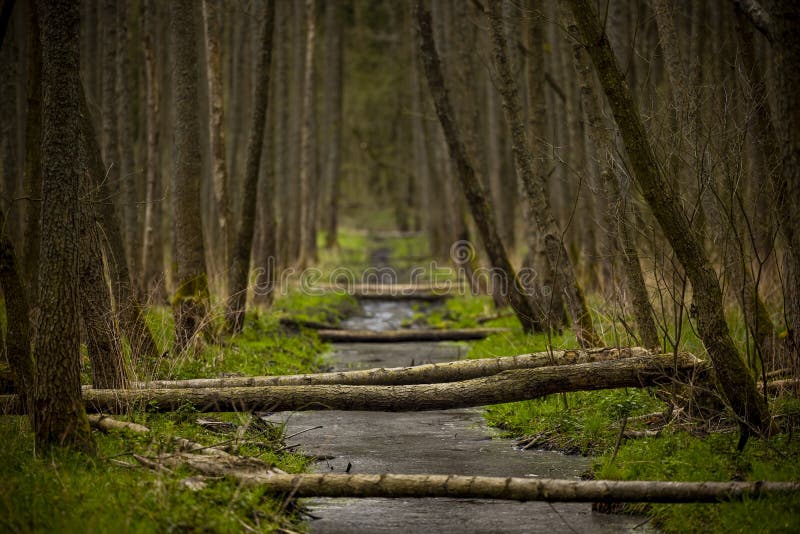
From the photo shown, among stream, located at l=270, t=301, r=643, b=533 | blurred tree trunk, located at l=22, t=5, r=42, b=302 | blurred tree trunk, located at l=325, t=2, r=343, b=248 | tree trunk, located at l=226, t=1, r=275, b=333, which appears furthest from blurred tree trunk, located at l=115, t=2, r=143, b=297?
blurred tree trunk, located at l=325, t=2, r=343, b=248

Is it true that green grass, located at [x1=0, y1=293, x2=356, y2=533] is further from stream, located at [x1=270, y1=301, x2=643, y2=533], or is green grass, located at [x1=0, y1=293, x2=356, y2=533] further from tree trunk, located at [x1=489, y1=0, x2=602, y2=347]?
tree trunk, located at [x1=489, y1=0, x2=602, y2=347]

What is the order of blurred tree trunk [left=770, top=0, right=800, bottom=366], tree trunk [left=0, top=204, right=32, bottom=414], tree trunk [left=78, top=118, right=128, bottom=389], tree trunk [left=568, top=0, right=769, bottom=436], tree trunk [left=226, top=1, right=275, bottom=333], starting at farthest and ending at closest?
1. tree trunk [left=226, top=1, right=275, bottom=333]
2. tree trunk [left=78, top=118, right=128, bottom=389]
3. tree trunk [left=0, top=204, right=32, bottom=414]
4. tree trunk [left=568, top=0, right=769, bottom=436]
5. blurred tree trunk [left=770, top=0, right=800, bottom=366]

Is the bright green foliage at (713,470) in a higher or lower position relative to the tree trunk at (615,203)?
lower

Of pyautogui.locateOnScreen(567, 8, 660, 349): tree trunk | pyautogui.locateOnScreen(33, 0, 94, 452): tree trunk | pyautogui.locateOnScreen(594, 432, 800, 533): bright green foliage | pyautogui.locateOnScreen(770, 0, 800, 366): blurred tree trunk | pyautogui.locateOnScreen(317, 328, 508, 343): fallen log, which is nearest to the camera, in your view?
pyautogui.locateOnScreen(594, 432, 800, 533): bright green foliage

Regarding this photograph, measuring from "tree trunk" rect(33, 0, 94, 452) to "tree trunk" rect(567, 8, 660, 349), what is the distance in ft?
15.5

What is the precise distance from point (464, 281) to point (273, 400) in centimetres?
1443

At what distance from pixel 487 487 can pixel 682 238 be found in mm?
2547

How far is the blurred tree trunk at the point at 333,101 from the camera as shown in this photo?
30.5 m

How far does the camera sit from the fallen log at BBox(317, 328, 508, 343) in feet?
47.5

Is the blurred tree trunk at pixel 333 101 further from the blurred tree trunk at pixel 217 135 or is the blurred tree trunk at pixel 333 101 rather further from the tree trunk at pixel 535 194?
the tree trunk at pixel 535 194

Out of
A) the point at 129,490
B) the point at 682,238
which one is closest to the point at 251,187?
the point at 682,238

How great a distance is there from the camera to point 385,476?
566 centimetres

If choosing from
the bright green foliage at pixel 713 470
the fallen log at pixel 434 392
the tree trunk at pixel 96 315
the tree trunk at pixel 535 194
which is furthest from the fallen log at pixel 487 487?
the tree trunk at pixel 535 194

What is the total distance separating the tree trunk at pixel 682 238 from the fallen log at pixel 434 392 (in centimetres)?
A: 78
